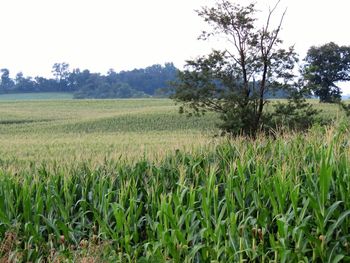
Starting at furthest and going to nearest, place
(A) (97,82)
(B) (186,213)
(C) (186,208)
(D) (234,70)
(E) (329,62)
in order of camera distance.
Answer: (A) (97,82)
(E) (329,62)
(D) (234,70)
(C) (186,208)
(B) (186,213)

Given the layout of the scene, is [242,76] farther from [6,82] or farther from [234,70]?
[6,82]

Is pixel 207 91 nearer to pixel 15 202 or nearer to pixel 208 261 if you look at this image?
pixel 15 202

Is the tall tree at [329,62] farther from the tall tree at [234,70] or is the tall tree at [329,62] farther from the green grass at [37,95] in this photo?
the green grass at [37,95]

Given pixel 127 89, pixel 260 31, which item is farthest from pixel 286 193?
pixel 127 89

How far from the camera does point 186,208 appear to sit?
6406mm

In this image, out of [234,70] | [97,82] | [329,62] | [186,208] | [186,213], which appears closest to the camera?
[186,213]

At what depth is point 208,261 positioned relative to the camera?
18.9 ft

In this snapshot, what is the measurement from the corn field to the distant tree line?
76226mm

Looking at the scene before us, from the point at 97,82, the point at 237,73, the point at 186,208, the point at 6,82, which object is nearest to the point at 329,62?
the point at 237,73

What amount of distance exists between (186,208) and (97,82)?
281 feet

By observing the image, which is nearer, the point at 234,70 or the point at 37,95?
the point at 234,70

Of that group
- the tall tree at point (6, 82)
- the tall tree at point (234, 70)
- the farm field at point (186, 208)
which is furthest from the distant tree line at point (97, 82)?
the farm field at point (186, 208)

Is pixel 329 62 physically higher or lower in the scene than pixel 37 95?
higher

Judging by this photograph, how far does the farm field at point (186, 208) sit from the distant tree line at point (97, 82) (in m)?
75.9
